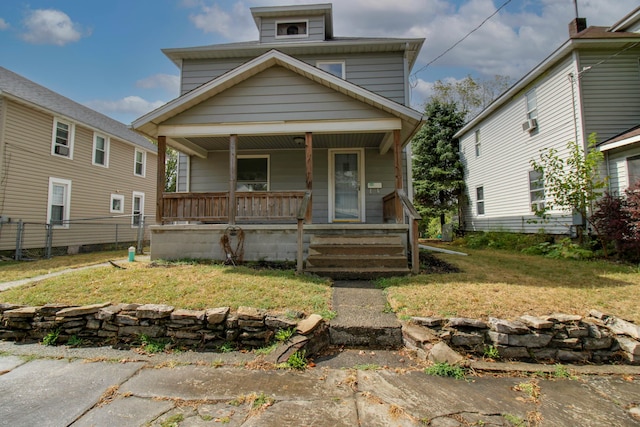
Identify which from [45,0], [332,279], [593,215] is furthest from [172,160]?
[593,215]

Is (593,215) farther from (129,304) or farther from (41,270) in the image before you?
(41,270)

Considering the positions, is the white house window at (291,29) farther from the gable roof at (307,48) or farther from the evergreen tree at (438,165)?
the evergreen tree at (438,165)

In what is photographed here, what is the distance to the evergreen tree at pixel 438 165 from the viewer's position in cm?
1692

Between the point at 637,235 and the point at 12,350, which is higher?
the point at 637,235

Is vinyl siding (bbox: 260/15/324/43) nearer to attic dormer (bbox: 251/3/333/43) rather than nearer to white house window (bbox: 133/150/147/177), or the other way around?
attic dormer (bbox: 251/3/333/43)

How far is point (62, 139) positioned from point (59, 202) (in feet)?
8.43

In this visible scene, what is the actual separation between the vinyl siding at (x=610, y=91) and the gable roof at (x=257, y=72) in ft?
21.0

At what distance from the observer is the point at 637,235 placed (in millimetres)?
6637

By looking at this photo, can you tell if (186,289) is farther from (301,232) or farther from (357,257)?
(357,257)

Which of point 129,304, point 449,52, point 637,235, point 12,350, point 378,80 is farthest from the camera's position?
point 449,52

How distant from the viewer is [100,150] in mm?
13531

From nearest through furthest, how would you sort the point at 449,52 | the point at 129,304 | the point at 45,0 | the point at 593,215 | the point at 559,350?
the point at 559,350, the point at 129,304, the point at 593,215, the point at 45,0, the point at 449,52

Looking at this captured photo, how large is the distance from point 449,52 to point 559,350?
35.0 feet

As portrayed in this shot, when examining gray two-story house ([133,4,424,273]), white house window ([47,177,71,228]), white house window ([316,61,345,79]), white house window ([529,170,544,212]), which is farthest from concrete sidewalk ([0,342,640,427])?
white house window ([47,177,71,228])
